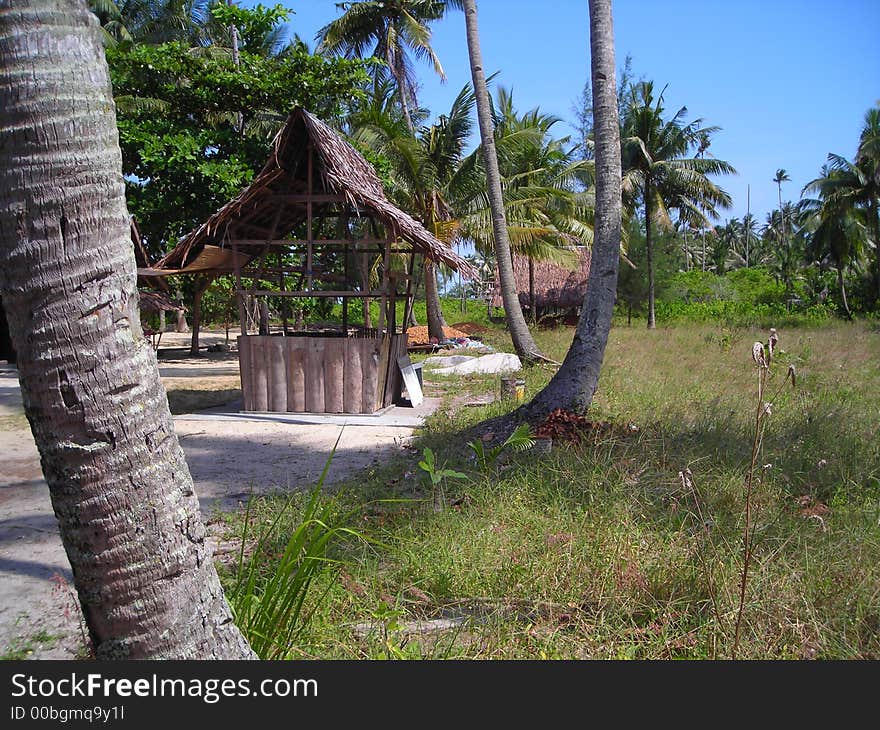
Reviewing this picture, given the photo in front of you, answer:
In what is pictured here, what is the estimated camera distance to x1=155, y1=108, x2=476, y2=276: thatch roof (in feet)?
29.5

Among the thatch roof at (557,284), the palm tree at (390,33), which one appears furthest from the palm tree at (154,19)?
Result: the thatch roof at (557,284)

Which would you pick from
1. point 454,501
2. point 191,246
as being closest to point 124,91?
point 191,246

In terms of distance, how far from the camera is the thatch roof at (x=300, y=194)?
29.5ft

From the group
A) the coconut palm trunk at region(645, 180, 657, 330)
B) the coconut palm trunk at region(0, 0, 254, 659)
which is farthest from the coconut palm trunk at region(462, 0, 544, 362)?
the coconut palm trunk at region(645, 180, 657, 330)

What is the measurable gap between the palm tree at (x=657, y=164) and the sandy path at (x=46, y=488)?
23.5 m

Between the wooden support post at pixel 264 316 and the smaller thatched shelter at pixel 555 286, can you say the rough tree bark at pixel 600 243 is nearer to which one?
the wooden support post at pixel 264 316

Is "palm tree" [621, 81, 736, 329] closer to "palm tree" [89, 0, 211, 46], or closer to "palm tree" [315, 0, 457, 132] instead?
"palm tree" [315, 0, 457, 132]

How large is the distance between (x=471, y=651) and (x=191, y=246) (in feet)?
27.1

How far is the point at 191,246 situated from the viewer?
967cm

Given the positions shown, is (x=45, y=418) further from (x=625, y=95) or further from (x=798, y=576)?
(x=625, y=95)

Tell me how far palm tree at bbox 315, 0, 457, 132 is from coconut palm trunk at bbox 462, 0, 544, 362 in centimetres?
1130

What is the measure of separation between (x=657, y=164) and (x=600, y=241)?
25044 mm

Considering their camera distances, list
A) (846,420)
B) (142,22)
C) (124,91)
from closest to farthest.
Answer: (846,420) < (124,91) < (142,22)

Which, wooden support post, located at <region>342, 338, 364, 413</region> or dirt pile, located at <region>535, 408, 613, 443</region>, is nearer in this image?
dirt pile, located at <region>535, 408, 613, 443</region>
